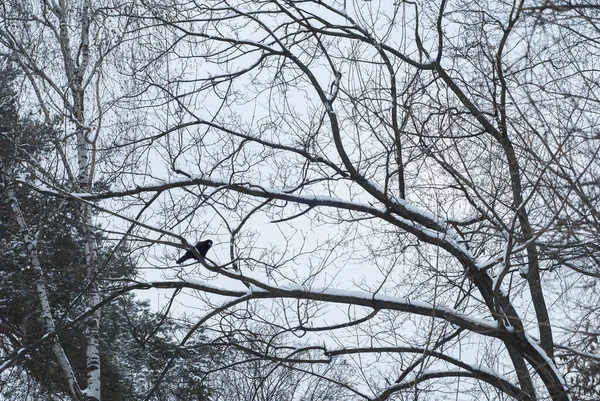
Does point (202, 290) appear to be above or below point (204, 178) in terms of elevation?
below

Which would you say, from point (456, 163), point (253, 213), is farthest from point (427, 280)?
point (253, 213)

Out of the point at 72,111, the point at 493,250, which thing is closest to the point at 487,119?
the point at 493,250

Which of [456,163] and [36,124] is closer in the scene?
[456,163]

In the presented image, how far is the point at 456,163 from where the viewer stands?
6.32 metres

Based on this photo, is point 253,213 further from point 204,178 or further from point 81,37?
point 81,37

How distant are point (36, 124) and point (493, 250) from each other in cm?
816

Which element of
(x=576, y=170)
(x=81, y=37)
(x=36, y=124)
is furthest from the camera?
(x=36, y=124)

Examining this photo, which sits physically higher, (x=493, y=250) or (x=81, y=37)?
(x=81, y=37)

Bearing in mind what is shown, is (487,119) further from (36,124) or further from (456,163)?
(36,124)

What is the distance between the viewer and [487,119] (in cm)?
674

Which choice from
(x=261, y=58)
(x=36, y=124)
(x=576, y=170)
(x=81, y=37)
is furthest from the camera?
(x=36, y=124)

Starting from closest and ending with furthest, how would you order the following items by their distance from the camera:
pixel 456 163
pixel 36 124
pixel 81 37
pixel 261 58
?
pixel 456 163
pixel 261 58
pixel 81 37
pixel 36 124

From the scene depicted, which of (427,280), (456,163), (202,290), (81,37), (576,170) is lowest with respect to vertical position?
(202,290)

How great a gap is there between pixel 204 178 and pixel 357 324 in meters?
2.20
